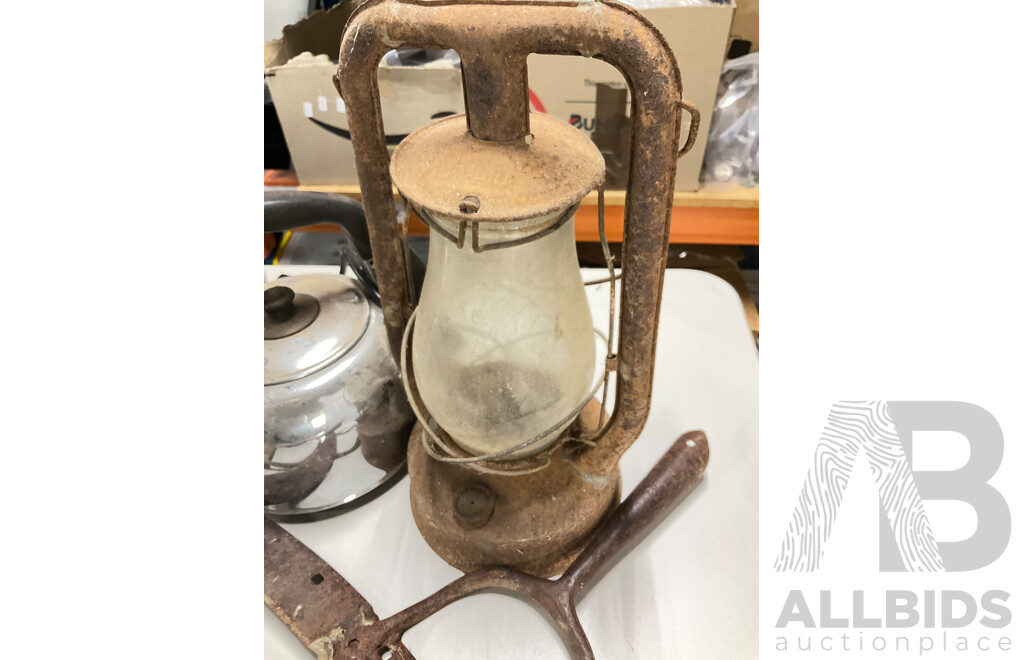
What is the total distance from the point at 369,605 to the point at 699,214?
0.87 metres

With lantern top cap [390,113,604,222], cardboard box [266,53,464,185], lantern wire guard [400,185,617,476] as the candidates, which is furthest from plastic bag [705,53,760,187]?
lantern top cap [390,113,604,222]

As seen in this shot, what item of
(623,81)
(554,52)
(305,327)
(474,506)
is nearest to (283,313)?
(305,327)

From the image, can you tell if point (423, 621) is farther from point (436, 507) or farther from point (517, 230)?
point (517, 230)

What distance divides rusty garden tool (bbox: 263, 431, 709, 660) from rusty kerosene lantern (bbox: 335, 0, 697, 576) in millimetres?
25

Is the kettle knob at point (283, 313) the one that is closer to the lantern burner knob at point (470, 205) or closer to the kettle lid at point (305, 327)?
the kettle lid at point (305, 327)

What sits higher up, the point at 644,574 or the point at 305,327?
the point at 305,327

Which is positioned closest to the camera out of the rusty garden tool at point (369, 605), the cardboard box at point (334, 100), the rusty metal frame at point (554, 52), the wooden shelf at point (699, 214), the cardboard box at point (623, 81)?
the rusty metal frame at point (554, 52)

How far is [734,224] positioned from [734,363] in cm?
40

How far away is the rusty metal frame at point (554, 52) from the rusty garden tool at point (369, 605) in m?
0.18

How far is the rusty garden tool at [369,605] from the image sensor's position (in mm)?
602

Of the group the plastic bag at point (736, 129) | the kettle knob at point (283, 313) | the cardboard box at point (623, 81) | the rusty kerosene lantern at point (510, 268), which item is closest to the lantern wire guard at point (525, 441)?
the rusty kerosene lantern at point (510, 268)

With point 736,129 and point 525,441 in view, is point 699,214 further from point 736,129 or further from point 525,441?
point 525,441

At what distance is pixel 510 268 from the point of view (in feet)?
1.72

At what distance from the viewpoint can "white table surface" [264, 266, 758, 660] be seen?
2.05 ft
